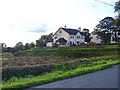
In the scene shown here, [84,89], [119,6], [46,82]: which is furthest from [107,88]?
[119,6]

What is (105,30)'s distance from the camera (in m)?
86.5

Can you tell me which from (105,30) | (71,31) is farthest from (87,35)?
(105,30)

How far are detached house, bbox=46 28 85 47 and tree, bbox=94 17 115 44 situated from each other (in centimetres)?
1068

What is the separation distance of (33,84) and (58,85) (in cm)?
113

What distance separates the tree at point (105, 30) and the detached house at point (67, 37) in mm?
10677

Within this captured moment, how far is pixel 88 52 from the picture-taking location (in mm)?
51094

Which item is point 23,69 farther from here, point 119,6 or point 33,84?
point 119,6

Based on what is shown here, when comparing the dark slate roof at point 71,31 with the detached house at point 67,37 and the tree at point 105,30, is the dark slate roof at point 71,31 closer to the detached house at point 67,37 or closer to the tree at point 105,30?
the detached house at point 67,37

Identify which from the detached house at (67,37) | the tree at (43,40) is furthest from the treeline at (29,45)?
the detached house at (67,37)

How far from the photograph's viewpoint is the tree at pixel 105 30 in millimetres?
84062

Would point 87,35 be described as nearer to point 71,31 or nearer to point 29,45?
point 71,31

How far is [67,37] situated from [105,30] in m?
13.7

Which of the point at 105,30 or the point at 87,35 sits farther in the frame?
the point at 87,35

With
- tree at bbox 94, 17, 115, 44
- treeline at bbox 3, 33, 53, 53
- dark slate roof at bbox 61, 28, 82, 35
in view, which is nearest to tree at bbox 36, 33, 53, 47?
treeline at bbox 3, 33, 53, 53
